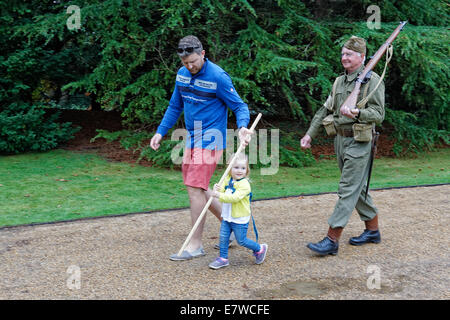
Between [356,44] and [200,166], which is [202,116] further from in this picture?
[356,44]

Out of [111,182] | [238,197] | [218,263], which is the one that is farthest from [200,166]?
[111,182]

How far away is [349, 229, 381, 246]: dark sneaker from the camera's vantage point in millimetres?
5062

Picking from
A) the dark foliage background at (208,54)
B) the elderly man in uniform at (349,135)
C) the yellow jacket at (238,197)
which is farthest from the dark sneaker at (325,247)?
the dark foliage background at (208,54)

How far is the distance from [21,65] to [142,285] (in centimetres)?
754

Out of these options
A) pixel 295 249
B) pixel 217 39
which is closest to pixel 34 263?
pixel 295 249

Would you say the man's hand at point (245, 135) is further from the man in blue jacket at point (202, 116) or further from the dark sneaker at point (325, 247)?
the dark sneaker at point (325, 247)

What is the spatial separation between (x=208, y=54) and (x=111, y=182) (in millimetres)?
3475

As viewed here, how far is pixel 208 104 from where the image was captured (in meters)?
4.58

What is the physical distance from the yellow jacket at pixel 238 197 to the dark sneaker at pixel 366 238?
52.4 inches

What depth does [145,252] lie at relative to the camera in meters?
4.85

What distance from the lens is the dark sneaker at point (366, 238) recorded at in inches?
199

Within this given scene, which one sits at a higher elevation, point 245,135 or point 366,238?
point 245,135

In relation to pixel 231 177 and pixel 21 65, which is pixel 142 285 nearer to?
pixel 231 177

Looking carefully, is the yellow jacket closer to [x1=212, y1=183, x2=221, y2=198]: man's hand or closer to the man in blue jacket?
[x1=212, y1=183, x2=221, y2=198]: man's hand
